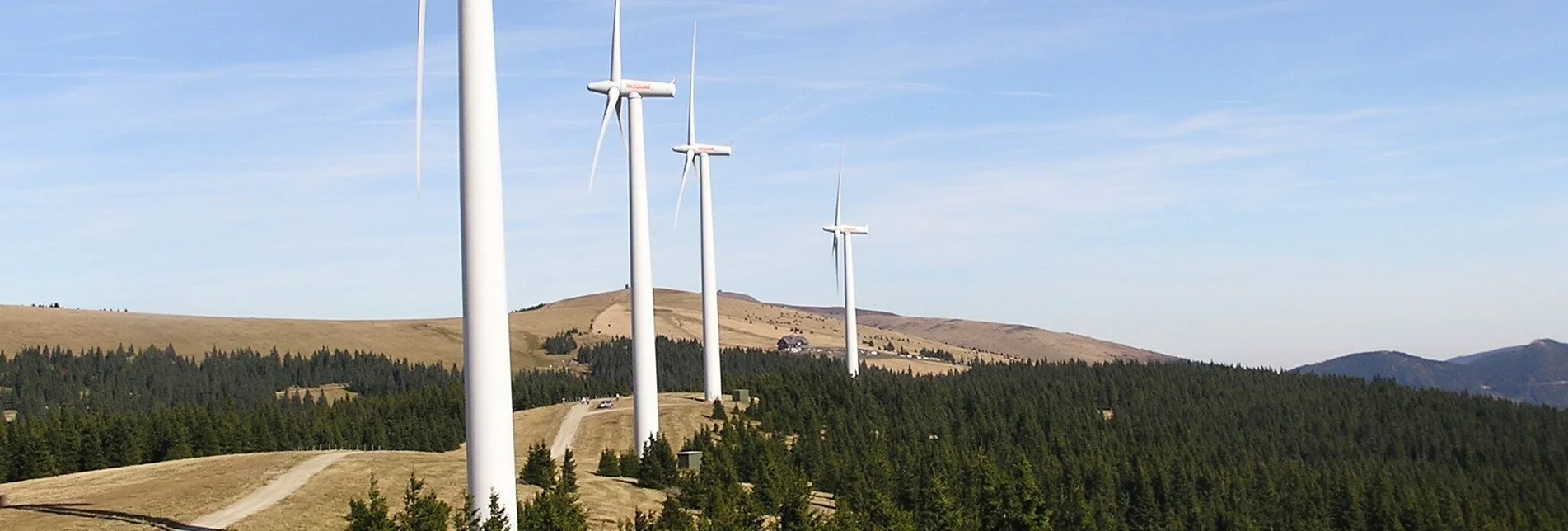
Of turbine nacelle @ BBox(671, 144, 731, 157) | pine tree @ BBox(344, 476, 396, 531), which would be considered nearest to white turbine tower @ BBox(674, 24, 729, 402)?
turbine nacelle @ BBox(671, 144, 731, 157)

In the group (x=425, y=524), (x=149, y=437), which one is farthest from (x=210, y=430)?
(x=425, y=524)

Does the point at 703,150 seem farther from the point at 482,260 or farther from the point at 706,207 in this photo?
the point at 482,260

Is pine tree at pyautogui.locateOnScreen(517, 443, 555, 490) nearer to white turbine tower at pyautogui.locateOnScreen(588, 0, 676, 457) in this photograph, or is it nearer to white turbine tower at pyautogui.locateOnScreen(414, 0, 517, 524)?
white turbine tower at pyautogui.locateOnScreen(588, 0, 676, 457)

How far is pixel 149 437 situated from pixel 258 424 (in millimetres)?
14374

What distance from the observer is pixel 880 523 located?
8694 cm

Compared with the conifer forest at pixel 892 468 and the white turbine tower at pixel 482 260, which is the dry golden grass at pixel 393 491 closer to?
the conifer forest at pixel 892 468

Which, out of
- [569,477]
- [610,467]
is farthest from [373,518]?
[610,467]

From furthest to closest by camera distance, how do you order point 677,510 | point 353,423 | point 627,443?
1. point 353,423
2. point 627,443
3. point 677,510

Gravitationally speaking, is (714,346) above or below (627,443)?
above

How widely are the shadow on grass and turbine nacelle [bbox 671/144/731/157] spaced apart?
215 feet

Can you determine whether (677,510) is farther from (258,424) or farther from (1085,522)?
(258,424)

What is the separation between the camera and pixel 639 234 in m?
94.2

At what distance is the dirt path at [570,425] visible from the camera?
478 ft

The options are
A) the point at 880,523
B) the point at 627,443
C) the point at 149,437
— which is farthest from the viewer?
the point at 627,443
